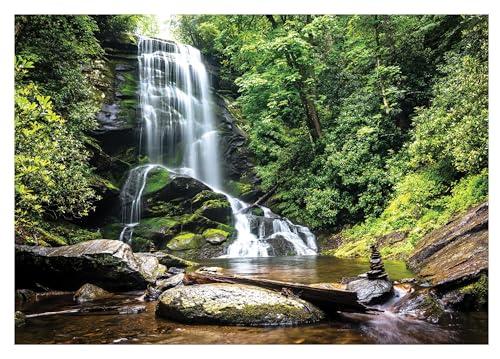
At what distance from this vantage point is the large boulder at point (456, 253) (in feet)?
14.9

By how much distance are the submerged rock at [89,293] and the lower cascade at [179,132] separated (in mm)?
7494

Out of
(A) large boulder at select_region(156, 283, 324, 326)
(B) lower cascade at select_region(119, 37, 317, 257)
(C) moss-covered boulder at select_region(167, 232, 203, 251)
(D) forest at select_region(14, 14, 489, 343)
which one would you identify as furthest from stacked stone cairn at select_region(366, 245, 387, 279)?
(C) moss-covered boulder at select_region(167, 232, 203, 251)

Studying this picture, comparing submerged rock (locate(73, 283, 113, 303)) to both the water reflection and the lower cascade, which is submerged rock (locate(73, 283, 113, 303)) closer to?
the water reflection

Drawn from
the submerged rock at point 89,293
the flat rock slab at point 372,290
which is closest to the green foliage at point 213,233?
the submerged rock at point 89,293

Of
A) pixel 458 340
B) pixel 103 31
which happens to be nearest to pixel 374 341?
pixel 458 340

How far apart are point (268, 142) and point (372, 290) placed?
12098mm

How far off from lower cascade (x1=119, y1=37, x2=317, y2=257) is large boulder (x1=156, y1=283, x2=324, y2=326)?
29.7ft

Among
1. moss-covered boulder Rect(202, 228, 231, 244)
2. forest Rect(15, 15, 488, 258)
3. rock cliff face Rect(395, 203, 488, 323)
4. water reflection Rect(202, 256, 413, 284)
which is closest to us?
rock cliff face Rect(395, 203, 488, 323)

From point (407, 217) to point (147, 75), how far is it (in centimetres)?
1327

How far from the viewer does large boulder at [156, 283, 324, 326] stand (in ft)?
13.5

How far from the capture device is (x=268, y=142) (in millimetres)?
16562

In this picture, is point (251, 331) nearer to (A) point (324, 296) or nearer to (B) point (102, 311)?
(A) point (324, 296)

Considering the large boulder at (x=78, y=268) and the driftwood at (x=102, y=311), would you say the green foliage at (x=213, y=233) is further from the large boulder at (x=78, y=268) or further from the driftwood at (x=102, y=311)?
the driftwood at (x=102, y=311)

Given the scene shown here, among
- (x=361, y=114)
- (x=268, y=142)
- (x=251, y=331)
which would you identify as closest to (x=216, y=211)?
(x=268, y=142)
